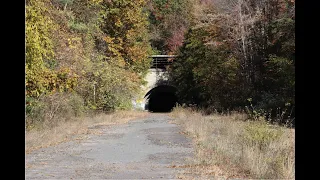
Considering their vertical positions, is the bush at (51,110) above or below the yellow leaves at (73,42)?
below

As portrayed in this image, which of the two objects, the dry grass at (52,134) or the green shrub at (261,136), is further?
the dry grass at (52,134)

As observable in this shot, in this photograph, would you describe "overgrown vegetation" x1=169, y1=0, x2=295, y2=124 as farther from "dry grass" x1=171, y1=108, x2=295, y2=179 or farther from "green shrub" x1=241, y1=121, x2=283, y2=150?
"dry grass" x1=171, y1=108, x2=295, y2=179

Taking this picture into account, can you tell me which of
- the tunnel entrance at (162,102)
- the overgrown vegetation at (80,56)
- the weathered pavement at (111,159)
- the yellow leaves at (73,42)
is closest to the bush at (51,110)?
the overgrown vegetation at (80,56)

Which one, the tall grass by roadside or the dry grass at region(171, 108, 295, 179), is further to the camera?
the tall grass by roadside

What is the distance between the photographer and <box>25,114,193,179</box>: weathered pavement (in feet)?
26.2

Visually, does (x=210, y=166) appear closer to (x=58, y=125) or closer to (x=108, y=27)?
(x=58, y=125)

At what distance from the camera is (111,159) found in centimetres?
1000

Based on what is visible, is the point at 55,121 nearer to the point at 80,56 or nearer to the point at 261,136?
the point at 80,56

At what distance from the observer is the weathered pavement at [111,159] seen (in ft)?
26.2

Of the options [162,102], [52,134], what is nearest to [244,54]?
[52,134]

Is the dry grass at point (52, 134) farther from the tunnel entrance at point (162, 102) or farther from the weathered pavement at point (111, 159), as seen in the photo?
the tunnel entrance at point (162, 102)

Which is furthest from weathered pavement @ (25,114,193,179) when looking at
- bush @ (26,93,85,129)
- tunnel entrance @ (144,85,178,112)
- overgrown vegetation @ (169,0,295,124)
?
tunnel entrance @ (144,85,178,112)
